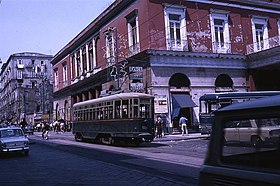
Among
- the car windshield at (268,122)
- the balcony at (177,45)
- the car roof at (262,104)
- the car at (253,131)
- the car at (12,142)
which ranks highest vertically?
the balcony at (177,45)

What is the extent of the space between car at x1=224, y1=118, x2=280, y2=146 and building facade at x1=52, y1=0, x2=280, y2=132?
70.8 feet

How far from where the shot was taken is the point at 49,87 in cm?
8212

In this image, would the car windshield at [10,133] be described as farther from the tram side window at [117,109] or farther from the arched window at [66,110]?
the arched window at [66,110]

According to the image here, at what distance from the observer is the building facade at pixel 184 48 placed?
91.8ft

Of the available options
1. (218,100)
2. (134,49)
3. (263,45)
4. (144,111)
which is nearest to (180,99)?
(218,100)

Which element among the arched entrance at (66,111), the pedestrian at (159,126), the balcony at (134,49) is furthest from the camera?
the arched entrance at (66,111)

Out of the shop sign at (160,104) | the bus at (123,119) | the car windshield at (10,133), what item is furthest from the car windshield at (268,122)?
the shop sign at (160,104)

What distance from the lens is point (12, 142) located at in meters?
16.0

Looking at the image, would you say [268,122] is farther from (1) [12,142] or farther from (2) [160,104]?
(2) [160,104]

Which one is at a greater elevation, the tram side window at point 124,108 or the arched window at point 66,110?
the arched window at point 66,110

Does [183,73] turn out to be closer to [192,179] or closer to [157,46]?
[157,46]

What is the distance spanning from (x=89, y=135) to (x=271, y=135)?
2153 centimetres

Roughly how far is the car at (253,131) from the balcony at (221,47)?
28.2 metres

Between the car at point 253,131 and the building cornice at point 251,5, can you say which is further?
the building cornice at point 251,5
